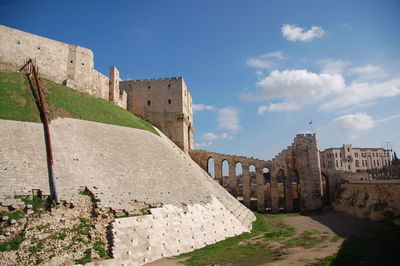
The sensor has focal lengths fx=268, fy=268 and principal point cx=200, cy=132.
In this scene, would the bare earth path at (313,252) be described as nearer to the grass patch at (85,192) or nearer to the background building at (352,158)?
the grass patch at (85,192)

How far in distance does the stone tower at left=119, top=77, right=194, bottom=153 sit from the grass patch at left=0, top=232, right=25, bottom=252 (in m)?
28.5

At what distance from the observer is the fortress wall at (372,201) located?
976 inches

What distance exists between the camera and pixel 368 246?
56.4ft

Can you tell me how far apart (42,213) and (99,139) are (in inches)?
348

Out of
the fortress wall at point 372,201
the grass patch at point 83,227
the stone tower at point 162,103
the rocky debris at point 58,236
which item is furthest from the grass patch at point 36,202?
the stone tower at point 162,103

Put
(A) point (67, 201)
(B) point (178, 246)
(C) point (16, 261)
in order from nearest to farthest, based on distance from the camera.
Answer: (C) point (16, 261) → (A) point (67, 201) → (B) point (178, 246)

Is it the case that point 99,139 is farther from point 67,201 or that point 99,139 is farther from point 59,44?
point 59,44

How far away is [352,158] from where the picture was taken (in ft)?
264

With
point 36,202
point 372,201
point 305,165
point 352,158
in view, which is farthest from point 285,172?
point 352,158

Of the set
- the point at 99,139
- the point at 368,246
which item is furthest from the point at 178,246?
the point at 368,246

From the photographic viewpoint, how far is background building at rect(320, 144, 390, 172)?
78.9 metres

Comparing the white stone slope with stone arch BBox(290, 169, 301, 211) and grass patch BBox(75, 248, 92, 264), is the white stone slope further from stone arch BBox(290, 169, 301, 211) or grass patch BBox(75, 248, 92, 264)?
stone arch BBox(290, 169, 301, 211)

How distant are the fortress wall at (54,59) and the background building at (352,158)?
69264mm

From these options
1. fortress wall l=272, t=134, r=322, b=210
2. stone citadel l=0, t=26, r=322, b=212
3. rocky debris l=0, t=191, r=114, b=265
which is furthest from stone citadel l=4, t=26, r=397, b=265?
fortress wall l=272, t=134, r=322, b=210
